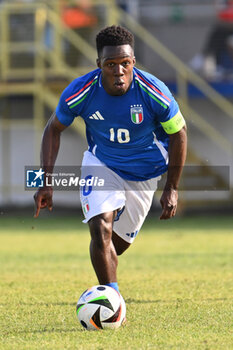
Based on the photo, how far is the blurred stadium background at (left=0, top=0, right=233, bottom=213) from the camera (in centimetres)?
1722

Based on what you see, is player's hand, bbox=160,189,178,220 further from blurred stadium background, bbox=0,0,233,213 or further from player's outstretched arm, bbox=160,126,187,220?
blurred stadium background, bbox=0,0,233,213

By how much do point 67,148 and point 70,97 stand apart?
13.5 m

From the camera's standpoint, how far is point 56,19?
17.5m

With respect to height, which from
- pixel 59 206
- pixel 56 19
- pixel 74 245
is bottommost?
pixel 59 206

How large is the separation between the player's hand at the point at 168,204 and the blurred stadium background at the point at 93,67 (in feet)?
35.6

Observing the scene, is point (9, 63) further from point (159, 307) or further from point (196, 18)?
point (159, 307)

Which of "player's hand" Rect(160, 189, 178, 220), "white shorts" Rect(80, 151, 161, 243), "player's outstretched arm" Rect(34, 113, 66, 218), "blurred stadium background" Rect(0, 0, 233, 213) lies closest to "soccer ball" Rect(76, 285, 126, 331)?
"white shorts" Rect(80, 151, 161, 243)

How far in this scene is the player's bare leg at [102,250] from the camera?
5.61 metres

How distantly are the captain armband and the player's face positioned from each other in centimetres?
43

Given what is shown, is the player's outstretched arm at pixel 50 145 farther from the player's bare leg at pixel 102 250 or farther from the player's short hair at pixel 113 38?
the player's short hair at pixel 113 38

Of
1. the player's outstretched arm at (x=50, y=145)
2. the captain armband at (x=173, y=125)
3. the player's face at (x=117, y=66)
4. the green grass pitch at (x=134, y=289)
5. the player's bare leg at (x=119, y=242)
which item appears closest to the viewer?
the green grass pitch at (x=134, y=289)

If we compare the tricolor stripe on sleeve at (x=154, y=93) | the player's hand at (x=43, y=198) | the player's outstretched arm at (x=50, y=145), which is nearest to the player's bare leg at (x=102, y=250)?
the player's hand at (x=43, y=198)

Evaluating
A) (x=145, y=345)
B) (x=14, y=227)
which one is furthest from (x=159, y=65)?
(x=145, y=345)

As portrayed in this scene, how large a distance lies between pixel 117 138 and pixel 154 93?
506 mm
